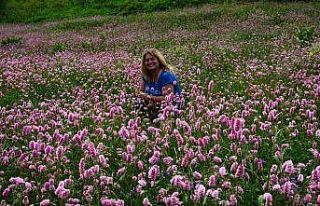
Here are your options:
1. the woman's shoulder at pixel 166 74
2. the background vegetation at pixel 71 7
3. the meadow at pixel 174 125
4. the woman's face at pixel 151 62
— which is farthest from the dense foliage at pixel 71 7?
the woman's shoulder at pixel 166 74

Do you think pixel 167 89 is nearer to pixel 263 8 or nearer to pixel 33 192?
pixel 33 192

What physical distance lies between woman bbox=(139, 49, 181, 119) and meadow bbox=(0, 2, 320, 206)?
11.4 inches

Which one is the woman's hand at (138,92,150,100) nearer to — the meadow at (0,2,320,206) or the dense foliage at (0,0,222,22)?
the meadow at (0,2,320,206)

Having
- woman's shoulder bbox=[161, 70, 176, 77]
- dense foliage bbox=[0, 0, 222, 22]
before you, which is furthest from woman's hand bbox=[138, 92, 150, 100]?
dense foliage bbox=[0, 0, 222, 22]

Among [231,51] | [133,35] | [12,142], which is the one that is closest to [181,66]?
[231,51]

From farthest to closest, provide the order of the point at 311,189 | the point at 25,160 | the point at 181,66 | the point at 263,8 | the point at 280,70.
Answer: the point at 263,8 < the point at 181,66 < the point at 280,70 < the point at 25,160 < the point at 311,189

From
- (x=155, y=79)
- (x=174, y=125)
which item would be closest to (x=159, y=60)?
(x=155, y=79)

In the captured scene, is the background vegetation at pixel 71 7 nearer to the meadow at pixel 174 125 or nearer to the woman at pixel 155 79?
the meadow at pixel 174 125

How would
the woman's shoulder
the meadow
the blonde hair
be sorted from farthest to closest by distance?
the blonde hair, the woman's shoulder, the meadow

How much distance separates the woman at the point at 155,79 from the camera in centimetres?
736

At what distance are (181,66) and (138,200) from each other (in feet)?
22.3

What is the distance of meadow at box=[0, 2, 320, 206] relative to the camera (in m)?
3.73

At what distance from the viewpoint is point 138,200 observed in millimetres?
3799

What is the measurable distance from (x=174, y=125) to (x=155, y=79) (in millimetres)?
1995
